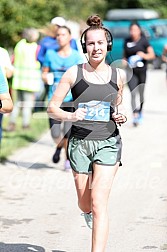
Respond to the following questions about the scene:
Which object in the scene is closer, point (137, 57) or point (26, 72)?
point (26, 72)

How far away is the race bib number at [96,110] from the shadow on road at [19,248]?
143 centimetres

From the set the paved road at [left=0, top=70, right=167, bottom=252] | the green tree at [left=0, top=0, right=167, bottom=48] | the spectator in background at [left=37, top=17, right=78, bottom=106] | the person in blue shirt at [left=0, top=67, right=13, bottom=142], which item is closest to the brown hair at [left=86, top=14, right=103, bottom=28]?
the person in blue shirt at [left=0, top=67, right=13, bottom=142]

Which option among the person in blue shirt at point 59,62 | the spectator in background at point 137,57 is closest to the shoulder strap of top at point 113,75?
the person in blue shirt at point 59,62

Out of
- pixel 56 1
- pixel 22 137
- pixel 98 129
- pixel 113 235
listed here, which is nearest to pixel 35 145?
pixel 22 137

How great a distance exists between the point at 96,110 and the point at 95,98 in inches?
3.4

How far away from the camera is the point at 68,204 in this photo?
27.5 ft

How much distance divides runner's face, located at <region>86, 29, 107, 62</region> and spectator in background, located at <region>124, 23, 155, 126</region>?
9062 millimetres

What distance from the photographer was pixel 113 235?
22.8 feet

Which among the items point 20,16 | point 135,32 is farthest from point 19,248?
point 20,16

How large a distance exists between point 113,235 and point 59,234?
19.5 inches

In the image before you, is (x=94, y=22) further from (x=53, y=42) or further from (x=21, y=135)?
(x=21, y=135)

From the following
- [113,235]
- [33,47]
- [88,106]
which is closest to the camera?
[88,106]

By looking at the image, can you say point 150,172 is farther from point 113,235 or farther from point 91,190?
point 91,190

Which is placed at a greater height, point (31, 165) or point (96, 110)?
point (96, 110)
